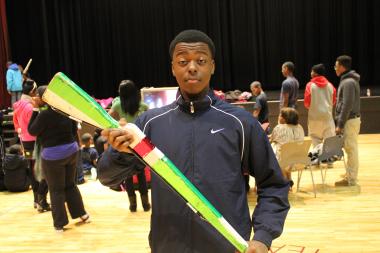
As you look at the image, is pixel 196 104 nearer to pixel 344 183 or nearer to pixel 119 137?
pixel 119 137

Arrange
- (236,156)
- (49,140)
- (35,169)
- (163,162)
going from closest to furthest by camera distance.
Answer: (163,162), (236,156), (49,140), (35,169)

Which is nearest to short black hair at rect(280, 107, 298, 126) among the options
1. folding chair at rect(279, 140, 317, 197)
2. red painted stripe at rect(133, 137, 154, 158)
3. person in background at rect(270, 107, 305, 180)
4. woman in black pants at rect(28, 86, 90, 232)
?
person in background at rect(270, 107, 305, 180)

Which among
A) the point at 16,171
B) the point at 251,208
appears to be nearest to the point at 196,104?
the point at 251,208

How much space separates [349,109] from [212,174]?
445cm

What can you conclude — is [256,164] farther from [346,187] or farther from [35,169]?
[346,187]

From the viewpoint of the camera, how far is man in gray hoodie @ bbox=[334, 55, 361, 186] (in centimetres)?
562

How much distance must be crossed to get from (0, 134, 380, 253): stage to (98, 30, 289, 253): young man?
2584mm

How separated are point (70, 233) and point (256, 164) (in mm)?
3686

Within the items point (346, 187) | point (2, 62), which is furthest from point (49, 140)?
point (2, 62)

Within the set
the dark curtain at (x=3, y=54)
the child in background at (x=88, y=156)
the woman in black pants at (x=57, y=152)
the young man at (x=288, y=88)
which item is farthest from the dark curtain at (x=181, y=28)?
the woman in black pants at (x=57, y=152)

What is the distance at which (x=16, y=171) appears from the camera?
671cm

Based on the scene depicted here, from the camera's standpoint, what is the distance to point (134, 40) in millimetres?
14250

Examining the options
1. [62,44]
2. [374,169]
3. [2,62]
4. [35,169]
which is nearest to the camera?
[35,169]

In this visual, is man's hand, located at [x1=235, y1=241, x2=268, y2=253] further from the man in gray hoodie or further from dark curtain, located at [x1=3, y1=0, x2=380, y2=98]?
dark curtain, located at [x1=3, y1=0, x2=380, y2=98]
